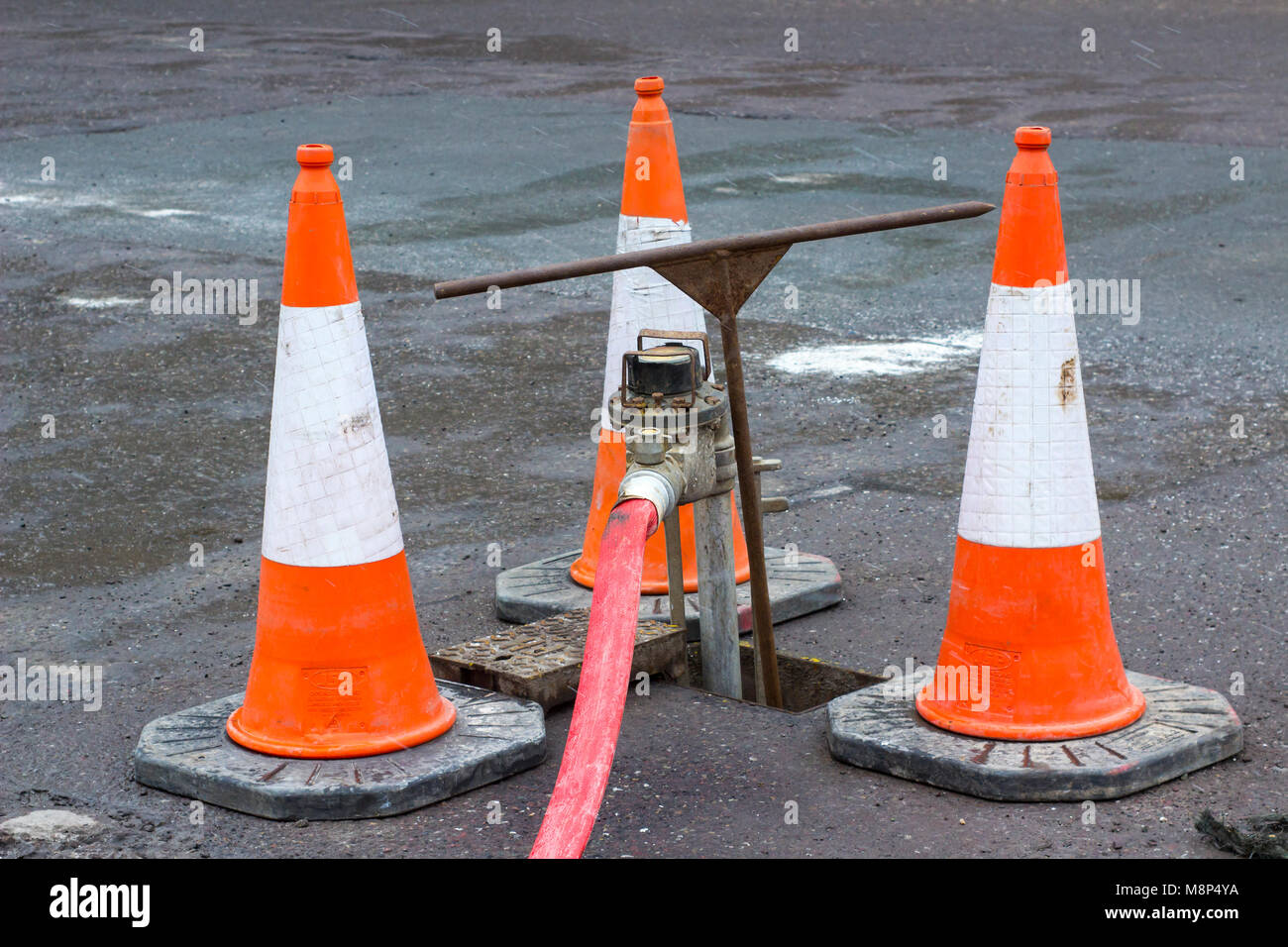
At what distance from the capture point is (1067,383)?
3.82 m

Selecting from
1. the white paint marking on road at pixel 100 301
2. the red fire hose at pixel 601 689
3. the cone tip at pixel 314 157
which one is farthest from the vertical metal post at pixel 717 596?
the white paint marking on road at pixel 100 301

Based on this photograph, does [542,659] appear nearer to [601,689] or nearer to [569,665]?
[569,665]

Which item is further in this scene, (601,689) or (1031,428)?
(1031,428)

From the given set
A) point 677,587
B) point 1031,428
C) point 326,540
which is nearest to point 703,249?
point 1031,428

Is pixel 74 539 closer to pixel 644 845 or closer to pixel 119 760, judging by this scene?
pixel 119 760

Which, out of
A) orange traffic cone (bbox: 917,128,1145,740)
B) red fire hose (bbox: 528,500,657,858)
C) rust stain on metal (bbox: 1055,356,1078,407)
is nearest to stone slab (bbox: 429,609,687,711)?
red fire hose (bbox: 528,500,657,858)

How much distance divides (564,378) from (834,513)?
6.72ft

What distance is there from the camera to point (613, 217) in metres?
10.8

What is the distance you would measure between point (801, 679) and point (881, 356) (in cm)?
343

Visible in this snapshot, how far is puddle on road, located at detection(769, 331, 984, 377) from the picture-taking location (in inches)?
301

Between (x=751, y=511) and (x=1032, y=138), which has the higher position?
(x=1032, y=138)

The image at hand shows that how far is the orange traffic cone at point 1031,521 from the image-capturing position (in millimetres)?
3793

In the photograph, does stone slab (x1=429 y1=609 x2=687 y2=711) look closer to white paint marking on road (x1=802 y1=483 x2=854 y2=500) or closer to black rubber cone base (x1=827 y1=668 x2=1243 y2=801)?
black rubber cone base (x1=827 y1=668 x2=1243 y2=801)
